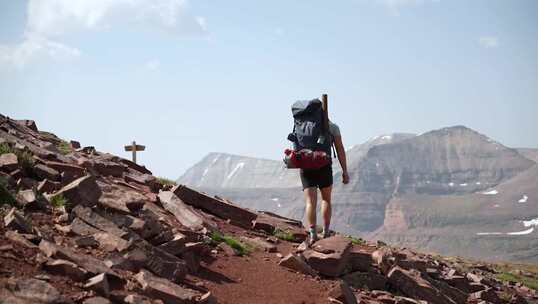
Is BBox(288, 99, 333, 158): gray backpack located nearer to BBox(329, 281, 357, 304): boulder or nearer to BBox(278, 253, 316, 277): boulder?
BBox(278, 253, 316, 277): boulder

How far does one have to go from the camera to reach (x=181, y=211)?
16000mm

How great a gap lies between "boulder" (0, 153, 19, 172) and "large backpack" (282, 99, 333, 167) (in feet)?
22.1

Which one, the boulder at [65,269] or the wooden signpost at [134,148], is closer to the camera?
the boulder at [65,269]

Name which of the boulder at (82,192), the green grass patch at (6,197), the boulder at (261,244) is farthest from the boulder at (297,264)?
the green grass patch at (6,197)

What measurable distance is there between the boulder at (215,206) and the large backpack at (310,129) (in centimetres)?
388

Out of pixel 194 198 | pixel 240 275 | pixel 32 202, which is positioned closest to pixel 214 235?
pixel 240 275

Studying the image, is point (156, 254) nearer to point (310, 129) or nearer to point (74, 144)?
point (310, 129)

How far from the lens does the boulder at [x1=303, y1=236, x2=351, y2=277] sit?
A: 14.1 m

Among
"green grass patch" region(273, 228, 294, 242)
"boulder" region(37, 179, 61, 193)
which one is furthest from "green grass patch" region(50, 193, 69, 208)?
"green grass patch" region(273, 228, 294, 242)

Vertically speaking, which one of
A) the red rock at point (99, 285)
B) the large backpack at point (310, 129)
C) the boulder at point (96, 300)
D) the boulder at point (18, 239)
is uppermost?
the large backpack at point (310, 129)

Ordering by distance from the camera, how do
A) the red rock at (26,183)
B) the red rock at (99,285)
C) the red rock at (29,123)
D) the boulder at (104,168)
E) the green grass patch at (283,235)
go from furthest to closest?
the red rock at (29,123) < the boulder at (104,168) < the green grass patch at (283,235) < the red rock at (26,183) < the red rock at (99,285)

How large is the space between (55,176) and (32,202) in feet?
8.21

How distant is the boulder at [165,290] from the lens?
10133 mm

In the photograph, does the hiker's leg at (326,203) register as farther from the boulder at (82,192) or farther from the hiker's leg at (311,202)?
the boulder at (82,192)
